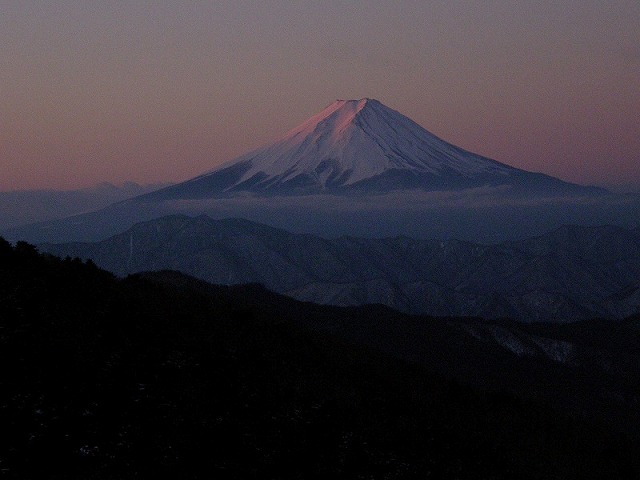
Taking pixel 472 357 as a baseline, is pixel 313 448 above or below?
above

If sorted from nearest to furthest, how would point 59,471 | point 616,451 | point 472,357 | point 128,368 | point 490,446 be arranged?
1. point 59,471
2. point 128,368
3. point 490,446
4. point 616,451
5. point 472,357

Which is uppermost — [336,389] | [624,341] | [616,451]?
[336,389]

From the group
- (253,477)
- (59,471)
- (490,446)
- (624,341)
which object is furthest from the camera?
(624,341)

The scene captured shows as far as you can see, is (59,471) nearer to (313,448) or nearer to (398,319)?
(313,448)

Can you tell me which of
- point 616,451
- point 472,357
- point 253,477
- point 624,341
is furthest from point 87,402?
point 624,341

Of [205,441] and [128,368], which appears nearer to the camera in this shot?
[205,441]

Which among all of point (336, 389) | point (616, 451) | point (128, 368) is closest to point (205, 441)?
point (128, 368)
